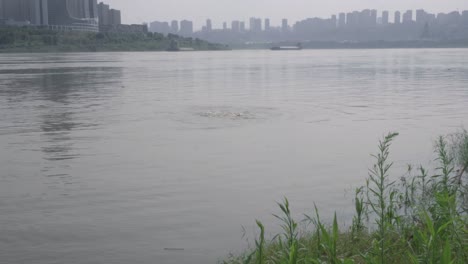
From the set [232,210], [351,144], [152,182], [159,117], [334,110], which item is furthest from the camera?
[334,110]

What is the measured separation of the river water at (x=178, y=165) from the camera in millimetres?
11289

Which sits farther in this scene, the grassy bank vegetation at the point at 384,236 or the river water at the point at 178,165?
the river water at the point at 178,165

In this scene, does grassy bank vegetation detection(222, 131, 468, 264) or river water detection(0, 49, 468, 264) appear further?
river water detection(0, 49, 468, 264)

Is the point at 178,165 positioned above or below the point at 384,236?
below

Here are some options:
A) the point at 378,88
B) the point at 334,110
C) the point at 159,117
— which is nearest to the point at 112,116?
the point at 159,117

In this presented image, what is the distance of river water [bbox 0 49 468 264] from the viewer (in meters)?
11.3

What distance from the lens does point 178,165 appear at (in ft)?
57.4

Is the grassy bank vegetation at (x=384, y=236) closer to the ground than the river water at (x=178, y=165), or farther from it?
farther from it

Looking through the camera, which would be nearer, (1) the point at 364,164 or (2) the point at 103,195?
(2) the point at 103,195

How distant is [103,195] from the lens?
1421cm

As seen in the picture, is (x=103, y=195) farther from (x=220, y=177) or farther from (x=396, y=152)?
(x=396, y=152)

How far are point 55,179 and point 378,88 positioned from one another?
33284 mm

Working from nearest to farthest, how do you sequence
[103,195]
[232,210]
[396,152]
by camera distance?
[232,210] → [103,195] → [396,152]

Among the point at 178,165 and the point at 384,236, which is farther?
the point at 178,165
